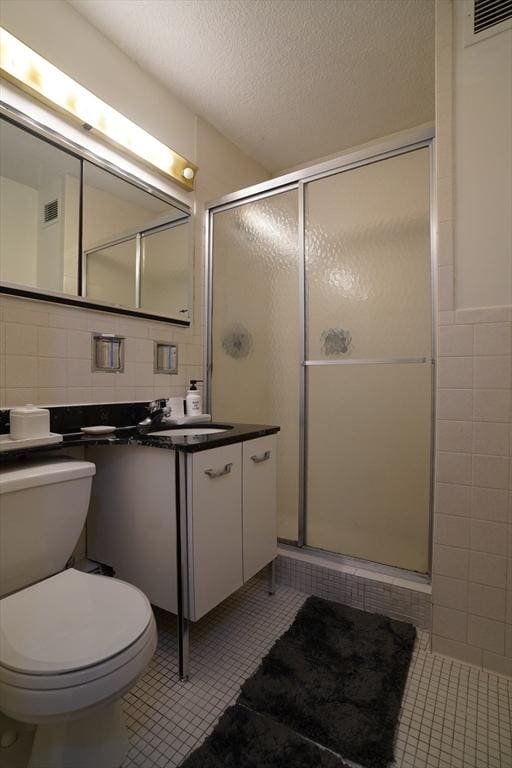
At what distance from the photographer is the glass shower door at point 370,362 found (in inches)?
70.2

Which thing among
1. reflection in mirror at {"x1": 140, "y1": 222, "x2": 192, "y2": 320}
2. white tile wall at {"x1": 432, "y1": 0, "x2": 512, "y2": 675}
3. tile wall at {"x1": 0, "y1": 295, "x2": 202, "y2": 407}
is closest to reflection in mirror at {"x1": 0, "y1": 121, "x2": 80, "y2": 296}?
tile wall at {"x1": 0, "y1": 295, "x2": 202, "y2": 407}

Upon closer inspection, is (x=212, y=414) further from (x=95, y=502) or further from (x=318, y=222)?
(x=318, y=222)

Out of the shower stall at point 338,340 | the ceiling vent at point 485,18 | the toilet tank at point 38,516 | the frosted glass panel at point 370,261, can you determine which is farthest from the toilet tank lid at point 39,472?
the ceiling vent at point 485,18

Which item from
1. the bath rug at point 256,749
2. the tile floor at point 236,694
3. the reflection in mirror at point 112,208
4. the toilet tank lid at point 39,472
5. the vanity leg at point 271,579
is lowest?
the tile floor at point 236,694

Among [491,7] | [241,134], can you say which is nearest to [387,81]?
[491,7]

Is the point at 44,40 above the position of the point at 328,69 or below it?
below

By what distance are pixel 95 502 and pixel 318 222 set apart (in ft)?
5.88

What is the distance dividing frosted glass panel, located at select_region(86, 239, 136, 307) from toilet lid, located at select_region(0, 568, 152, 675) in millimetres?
1154

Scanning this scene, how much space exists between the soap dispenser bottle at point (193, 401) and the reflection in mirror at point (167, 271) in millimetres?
425

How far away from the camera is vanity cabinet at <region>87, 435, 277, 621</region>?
1296mm

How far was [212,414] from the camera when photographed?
→ 2.30m

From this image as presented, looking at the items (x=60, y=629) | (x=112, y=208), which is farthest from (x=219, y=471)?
(x=112, y=208)

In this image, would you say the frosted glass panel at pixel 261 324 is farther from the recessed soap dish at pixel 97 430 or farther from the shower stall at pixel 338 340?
the recessed soap dish at pixel 97 430

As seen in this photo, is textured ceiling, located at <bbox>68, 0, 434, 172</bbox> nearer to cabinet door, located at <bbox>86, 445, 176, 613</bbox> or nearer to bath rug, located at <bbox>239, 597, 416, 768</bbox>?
cabinet door, located at <bbox>86, 445, 176, 613</bbox>
